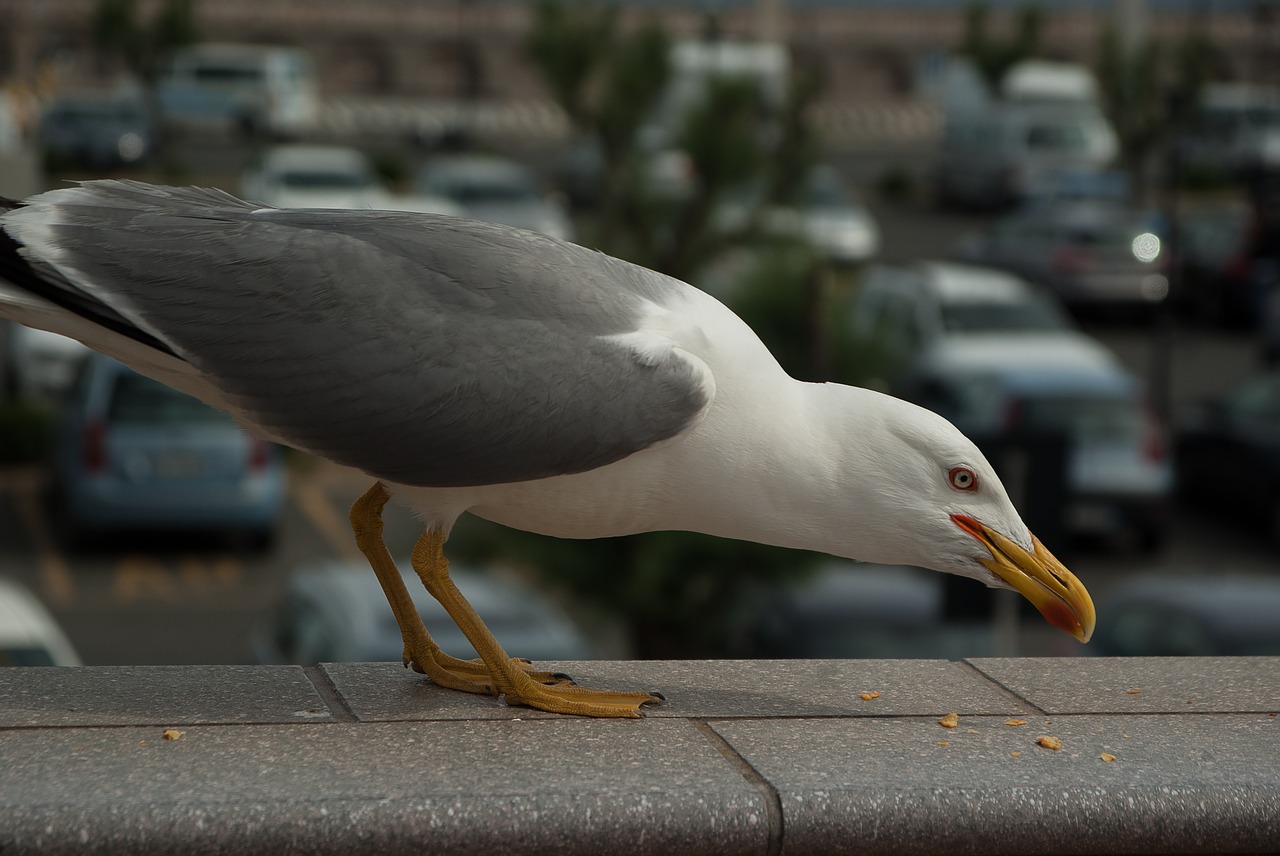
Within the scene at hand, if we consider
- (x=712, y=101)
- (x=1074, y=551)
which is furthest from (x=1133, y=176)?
(x=712, y=101)

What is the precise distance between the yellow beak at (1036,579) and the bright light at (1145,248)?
26.8m

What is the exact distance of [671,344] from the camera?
367cm

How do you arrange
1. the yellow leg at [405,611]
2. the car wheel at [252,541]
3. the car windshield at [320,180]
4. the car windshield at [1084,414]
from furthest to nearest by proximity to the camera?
the car windshield at [320,180], the car wheel at [252,541], the car windshield at [1084,414], the yellow leg at [405,611]

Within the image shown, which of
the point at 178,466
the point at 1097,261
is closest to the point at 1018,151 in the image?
the point at 1097,261

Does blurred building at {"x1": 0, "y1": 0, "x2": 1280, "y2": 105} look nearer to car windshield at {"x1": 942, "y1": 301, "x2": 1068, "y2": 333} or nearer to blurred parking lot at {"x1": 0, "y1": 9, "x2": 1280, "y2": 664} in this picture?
blurred parking lot at {"x1": 0, "y1": 9, "x2": 1280, "y2": 664}

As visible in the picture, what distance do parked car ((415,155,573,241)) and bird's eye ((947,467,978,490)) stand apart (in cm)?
2698

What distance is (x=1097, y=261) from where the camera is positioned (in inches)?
1171

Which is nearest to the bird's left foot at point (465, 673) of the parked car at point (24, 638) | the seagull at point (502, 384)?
the seagull at point (502, 384)

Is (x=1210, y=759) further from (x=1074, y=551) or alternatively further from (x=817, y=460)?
(x=1074, y=551)

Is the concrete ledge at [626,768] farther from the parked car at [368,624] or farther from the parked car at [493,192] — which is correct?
the parked car at [493,192]

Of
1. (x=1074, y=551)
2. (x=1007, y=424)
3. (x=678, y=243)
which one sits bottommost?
(x=1074, y=551)

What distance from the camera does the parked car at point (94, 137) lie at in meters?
39.8

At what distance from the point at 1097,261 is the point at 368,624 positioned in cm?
2145

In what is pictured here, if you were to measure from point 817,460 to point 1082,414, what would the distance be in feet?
47.7
